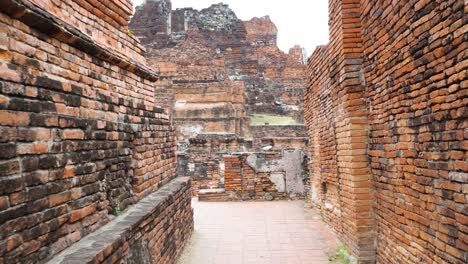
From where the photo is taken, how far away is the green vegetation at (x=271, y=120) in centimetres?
2038

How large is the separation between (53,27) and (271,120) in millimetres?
18881

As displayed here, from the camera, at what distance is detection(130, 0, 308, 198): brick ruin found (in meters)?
14.5

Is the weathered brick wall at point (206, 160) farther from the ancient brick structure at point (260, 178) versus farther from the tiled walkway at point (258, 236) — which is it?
the tiled walkway at point (258, 236)

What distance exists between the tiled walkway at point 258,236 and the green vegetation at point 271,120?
11.6 meters

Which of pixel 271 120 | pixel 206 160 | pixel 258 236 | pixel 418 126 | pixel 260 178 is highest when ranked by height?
pixel 271 120

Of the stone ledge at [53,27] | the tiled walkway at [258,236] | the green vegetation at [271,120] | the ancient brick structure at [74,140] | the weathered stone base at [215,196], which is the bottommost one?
the tiled walkway at [258,236]

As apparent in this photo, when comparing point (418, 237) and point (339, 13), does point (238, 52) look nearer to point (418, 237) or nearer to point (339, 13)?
point (339, 13)

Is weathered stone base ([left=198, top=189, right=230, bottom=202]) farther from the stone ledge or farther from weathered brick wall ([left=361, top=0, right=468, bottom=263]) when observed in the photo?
the stone ledge

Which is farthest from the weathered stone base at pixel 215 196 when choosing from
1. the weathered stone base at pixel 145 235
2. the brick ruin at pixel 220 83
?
the weathered stone base at pixel 145 235

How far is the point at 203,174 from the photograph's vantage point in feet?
39.1

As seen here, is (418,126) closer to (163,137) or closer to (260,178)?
(163,137)

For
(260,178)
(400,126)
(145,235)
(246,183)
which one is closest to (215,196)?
(246,183)

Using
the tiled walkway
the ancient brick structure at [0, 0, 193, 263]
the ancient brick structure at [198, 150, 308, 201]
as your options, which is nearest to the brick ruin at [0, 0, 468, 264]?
the ancient brick structure at [0, 0, 193, 263]

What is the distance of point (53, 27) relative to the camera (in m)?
2.79
